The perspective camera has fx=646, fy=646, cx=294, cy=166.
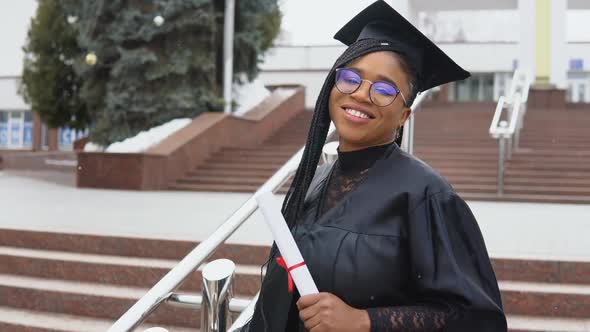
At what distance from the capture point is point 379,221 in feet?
4.07

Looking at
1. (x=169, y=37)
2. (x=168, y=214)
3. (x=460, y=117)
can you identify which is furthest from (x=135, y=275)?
(x=460, y=117)

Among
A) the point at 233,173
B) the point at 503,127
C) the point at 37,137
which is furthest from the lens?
the point at 37,137

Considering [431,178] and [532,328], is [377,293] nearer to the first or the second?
[431,178]

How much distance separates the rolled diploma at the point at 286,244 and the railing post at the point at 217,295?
0.72m

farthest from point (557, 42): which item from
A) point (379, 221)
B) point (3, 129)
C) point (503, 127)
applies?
point (3, 129)

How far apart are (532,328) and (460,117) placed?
9.48 m

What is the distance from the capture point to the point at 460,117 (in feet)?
40.8

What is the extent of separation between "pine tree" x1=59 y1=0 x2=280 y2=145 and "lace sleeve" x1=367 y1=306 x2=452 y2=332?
9.97 meters

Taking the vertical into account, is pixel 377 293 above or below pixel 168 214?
above

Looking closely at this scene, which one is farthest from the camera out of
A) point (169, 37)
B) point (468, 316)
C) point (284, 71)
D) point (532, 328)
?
point (284, 71)

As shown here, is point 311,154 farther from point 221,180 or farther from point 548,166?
point 548,166

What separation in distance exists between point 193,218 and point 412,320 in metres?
4.76

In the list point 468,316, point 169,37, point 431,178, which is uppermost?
point 169,37

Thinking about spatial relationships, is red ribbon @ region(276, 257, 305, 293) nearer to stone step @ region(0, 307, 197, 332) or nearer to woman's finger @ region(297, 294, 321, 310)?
woman's finger @ region(297, 294, 321, 310)
